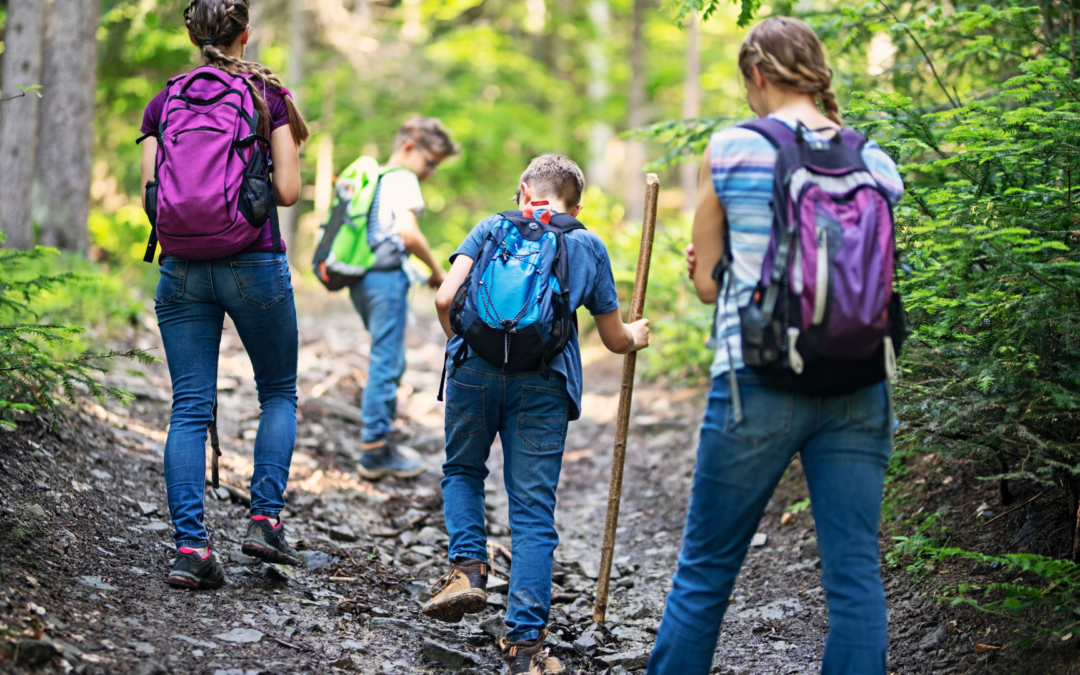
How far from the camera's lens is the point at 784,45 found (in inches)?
99.3

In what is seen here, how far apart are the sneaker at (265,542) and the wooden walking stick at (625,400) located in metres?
1.53

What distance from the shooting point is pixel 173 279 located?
11.8 ft

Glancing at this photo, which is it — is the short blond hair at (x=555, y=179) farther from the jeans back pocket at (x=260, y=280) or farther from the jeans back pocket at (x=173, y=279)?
the jeans back pocket at (x=173, y=279)

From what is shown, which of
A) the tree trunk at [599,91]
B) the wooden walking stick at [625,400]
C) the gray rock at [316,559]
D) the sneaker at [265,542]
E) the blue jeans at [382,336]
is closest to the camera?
the sneaker at [265,542]

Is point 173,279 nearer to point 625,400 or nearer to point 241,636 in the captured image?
point 241,636

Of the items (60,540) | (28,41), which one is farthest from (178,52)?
(60,540)

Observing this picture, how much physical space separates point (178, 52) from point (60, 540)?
1601cm

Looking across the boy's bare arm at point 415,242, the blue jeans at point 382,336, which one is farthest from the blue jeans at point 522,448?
the blue jeans at point 382,336

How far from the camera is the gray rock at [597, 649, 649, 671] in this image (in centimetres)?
365

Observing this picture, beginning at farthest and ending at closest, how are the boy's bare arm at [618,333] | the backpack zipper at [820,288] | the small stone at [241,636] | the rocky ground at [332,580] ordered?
the boy's bare arm at [618,333] → the small stone at [241,636] → the rocky ground at [332,580] → the backpack zipper at [820,288]

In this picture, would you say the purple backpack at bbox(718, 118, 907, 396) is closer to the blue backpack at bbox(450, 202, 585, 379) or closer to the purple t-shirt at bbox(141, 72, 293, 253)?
the blue backpack at bbox(450, 202, 585, 379)

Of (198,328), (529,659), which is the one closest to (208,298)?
(198,328)

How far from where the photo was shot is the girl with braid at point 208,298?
3562mm

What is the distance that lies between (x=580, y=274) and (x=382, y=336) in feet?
9.94
